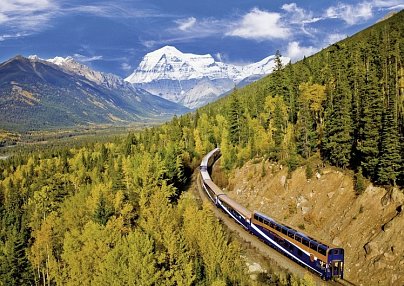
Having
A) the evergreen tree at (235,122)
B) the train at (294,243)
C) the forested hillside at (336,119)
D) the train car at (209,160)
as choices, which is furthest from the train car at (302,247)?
the evergreen tree at (235,122)

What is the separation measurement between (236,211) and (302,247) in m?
22.8

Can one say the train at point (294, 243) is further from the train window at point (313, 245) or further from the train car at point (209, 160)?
the train car at point (209, 160)

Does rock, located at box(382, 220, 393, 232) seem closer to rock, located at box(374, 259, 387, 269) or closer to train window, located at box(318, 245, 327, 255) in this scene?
rock, located at box(374, 259, 387, 269)

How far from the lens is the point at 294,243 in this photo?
191 feet

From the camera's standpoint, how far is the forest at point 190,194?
54.5 meters

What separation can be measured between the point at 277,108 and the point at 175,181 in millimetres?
34273

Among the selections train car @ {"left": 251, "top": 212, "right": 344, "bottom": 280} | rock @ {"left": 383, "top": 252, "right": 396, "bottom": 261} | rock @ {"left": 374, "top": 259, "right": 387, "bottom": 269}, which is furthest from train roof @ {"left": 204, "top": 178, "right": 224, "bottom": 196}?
rock @ {"left": 383, "top": 252, "right": 396, "bottom": 261}

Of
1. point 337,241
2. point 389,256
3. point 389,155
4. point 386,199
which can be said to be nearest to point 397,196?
point 386,199

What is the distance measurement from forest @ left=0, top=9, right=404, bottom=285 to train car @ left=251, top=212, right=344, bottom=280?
5.32 meters

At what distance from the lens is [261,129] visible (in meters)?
110

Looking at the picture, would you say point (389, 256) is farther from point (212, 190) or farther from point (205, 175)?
point (205, 175)

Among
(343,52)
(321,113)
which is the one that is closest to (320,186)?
(321,113)

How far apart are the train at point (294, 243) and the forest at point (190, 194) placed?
531 centimetres

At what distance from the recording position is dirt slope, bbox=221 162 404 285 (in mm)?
52719
